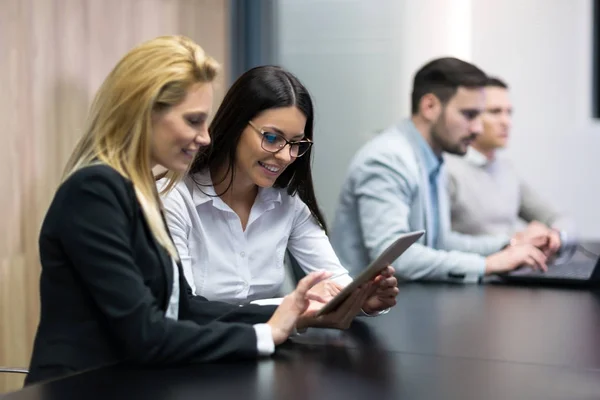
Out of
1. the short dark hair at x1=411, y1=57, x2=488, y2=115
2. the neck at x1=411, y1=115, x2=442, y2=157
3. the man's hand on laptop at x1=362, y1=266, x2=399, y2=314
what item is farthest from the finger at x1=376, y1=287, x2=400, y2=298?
the short dark hair at x1=411, y1=57, x2=488, y2=115

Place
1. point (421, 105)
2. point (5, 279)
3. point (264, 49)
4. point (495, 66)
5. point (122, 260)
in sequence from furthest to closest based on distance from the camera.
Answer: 1. point (495, 66)
2. point (264, 49)
3. point (421, 105)
4. point (5, 279)
5. point (122, 260)

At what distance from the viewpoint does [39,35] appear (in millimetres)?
3025

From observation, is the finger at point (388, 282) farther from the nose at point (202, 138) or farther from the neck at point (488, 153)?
the neck at point (488, 153)

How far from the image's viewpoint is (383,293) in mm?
2064

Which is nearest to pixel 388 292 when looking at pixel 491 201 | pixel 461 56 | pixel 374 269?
pixel 374 269

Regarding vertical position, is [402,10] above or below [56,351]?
above

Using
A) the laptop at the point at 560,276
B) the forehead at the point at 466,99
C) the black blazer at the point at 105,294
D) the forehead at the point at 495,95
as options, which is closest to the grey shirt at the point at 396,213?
the laptop at the point at 560,276

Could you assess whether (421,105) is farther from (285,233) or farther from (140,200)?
(140,200)

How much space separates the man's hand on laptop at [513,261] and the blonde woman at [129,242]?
4.50ft

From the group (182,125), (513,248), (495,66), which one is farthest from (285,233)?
(495,66)

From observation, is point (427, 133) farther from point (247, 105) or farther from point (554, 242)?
point (247, 105)

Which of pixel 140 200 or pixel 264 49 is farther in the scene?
pixel 264 49

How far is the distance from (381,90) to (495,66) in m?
0.79

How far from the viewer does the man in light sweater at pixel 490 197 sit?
3990 mm
